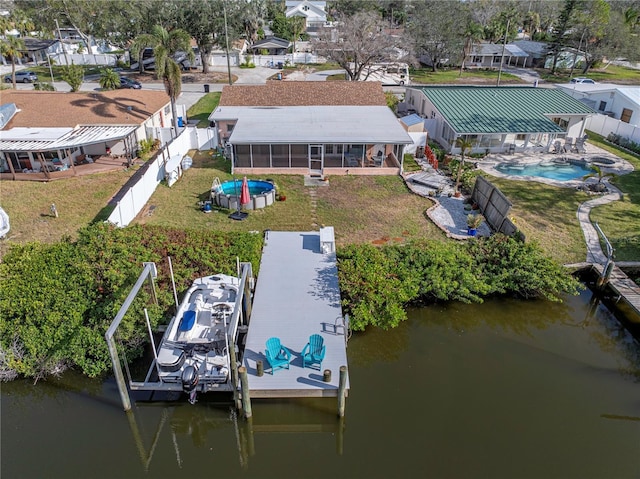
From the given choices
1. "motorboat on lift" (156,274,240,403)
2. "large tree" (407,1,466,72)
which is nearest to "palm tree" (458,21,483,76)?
"large tree" (407,1,466,72)

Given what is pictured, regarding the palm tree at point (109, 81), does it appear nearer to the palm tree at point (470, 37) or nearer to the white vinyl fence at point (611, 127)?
the white vinyl fence at point (611, 127)

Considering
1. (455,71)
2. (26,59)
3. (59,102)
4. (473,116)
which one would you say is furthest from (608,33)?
(26,59)

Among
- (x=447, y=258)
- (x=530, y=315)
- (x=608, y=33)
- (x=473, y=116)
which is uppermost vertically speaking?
(x=608, y=33)

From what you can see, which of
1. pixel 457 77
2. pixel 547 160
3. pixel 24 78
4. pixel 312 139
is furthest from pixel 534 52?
pixel 24 78

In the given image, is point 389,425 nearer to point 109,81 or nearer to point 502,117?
point 502,117

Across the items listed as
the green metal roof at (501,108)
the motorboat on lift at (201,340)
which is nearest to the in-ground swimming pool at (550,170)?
the green metal roof at (501,108)

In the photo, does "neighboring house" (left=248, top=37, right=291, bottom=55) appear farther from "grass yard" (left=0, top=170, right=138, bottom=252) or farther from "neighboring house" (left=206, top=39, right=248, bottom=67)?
"grass yard" (left=0, top=170, right=138, bottom=252)

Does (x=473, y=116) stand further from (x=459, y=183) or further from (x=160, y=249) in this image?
(x=160, y=249)
